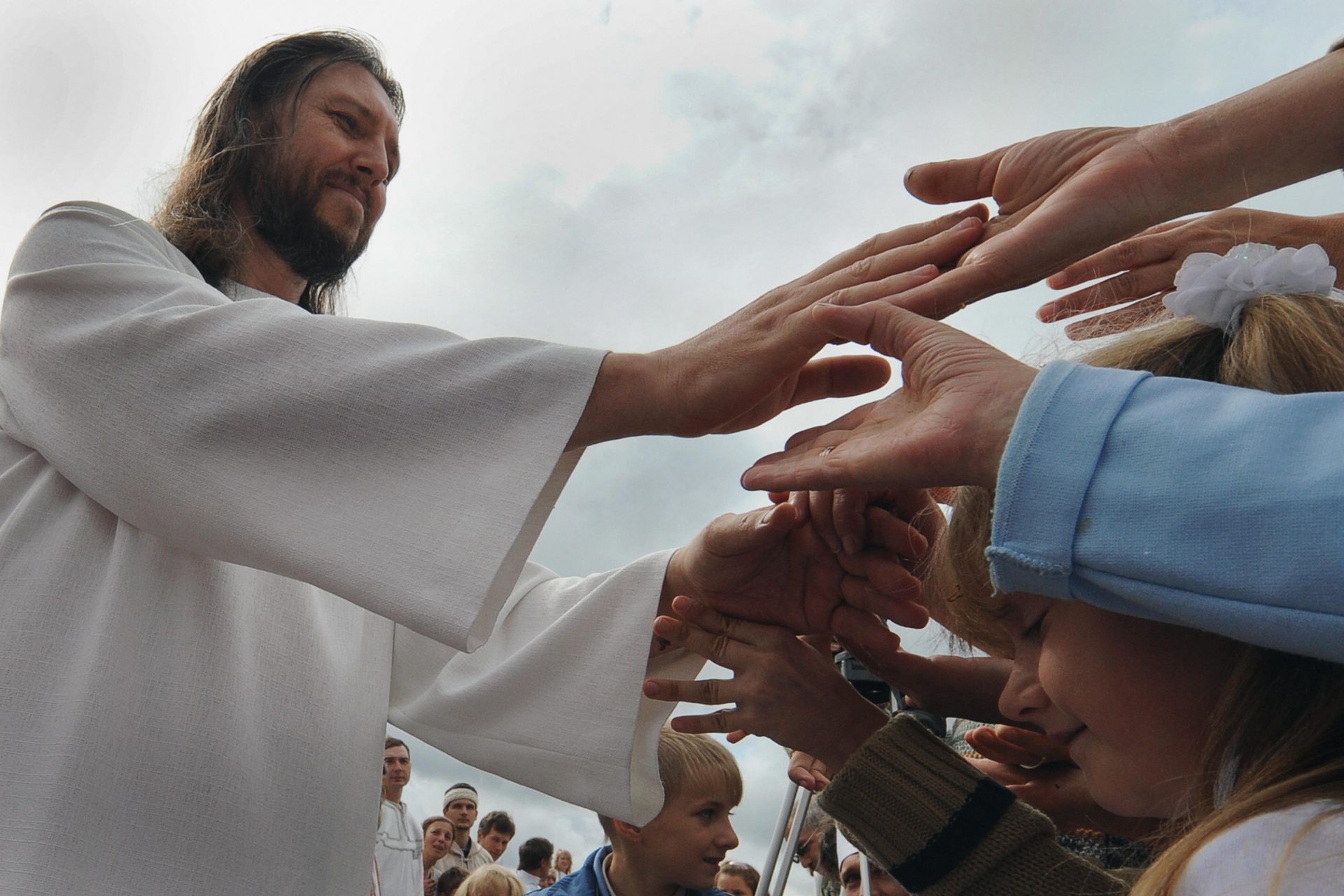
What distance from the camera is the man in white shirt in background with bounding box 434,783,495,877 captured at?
22.3 ft

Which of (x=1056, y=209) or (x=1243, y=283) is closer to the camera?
(x=1243, y=283)

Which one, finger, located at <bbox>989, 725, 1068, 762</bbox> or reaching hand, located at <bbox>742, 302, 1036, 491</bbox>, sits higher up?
reaching hand, located at <bbox>742, 302, 1036, 491</bbox>

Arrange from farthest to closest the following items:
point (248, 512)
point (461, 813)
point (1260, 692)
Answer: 1. point (461, 813)
2. point (248, 512)
3. point (1260, 692)

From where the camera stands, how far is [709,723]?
184cm

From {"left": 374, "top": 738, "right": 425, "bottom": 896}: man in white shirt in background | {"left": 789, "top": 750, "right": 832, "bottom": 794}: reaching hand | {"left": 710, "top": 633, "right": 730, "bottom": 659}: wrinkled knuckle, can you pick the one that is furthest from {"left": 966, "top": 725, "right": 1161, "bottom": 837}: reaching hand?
{"left": 374, "top": 738, "right": 425, "bottom": 896}: man in white shirt in background

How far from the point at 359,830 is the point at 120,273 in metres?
0.85

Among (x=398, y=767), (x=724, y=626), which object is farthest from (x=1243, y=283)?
(x=398, y=767)

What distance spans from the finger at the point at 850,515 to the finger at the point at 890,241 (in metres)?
0.33

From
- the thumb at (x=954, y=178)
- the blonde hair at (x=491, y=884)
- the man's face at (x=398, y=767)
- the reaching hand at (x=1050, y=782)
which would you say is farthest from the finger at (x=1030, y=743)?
the man's face at (x=398, y=767)

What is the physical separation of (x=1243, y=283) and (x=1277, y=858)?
0.64m

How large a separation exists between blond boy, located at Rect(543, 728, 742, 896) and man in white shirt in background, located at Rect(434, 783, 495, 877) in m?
3.75

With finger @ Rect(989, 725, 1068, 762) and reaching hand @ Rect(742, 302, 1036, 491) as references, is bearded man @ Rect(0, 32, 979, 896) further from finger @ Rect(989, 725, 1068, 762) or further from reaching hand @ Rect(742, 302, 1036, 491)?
finger @ Rect(989, 725, 1068, 762)

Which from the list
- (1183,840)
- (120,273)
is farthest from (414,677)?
(1183,840)

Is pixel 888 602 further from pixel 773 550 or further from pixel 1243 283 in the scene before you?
pixel 1243 283
